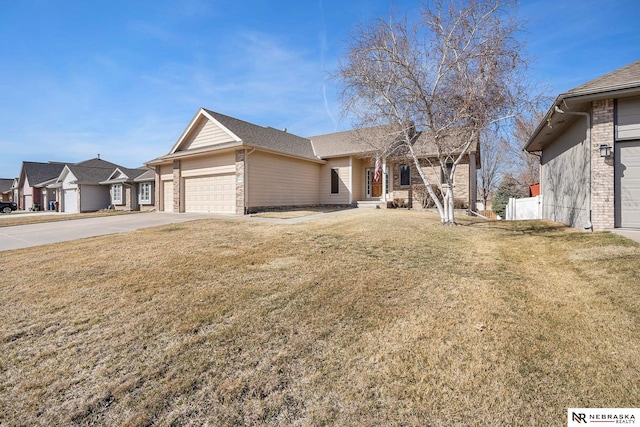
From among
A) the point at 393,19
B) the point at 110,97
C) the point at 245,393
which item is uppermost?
the point at 393,19

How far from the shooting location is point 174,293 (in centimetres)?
408

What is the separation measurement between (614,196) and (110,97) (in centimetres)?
1706

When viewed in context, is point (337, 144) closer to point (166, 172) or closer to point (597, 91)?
point (166, 172)

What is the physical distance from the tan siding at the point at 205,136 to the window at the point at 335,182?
6675 millimetres

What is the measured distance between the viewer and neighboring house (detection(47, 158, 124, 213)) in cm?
2625

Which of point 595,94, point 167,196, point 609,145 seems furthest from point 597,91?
point 167,196

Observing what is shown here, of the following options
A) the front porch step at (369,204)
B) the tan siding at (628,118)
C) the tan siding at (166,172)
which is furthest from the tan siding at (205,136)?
the tan siding at (628,118)

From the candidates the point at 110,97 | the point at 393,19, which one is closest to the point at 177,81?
the point at 110,97

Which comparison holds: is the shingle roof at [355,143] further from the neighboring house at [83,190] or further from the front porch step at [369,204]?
the neighboring house at [83,190]

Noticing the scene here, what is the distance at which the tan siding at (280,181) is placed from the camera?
14.2 m

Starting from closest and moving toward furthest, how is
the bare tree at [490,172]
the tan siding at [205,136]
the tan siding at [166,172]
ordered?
the tan siding at [205,136]
the tan siding at [166,172]
the bare tree at [490,172]

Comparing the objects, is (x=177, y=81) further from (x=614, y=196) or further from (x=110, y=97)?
(x=614, y=196)

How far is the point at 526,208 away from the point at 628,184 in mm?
10993

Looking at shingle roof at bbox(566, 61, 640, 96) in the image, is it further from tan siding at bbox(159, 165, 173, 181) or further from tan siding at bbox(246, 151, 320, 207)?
tan siding at bbox(159, 165, 173, 181)
